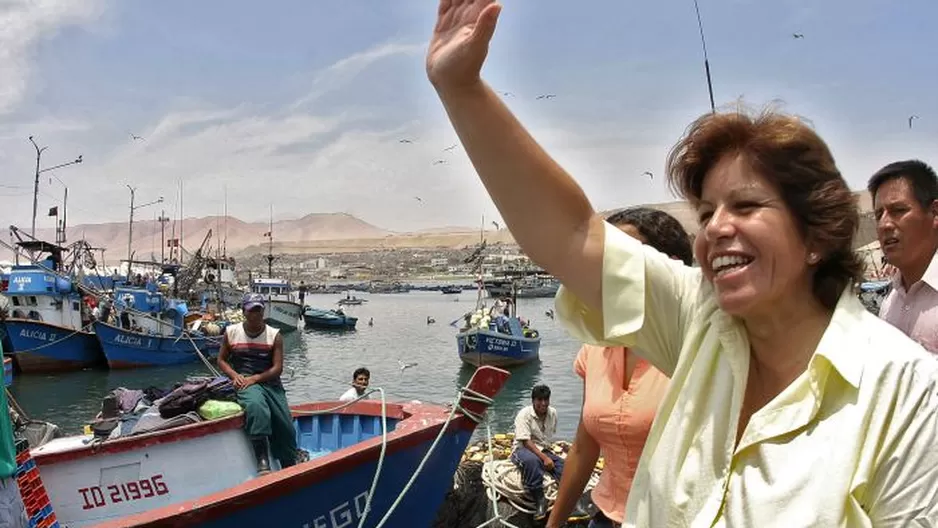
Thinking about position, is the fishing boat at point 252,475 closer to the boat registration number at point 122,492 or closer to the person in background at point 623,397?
the boat registration number at point 122,492

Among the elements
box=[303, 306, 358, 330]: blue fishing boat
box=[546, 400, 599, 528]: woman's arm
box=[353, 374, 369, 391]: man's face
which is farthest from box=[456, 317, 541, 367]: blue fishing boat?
box=[303, 306, 358, 330]: blue fishing boat

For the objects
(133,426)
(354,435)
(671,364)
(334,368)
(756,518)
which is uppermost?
(671,364)

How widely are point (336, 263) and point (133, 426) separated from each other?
16656cm

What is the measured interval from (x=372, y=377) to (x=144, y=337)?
30.1 ft

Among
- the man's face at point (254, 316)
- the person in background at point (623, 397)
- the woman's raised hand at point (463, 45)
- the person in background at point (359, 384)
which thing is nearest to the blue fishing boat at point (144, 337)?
the person in background at point (359, 384)

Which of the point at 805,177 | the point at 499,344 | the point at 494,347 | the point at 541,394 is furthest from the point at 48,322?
the point at 805,177

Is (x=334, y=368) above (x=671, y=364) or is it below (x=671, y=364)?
below

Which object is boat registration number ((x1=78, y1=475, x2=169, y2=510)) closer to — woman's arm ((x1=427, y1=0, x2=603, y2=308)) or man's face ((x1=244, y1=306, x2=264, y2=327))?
man's face ((x1=244, y1=306, x2=264, y2=327))

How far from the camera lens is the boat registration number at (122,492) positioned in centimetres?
616

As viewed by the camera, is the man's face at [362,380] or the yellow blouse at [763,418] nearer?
the yellow blouse at [763,418]

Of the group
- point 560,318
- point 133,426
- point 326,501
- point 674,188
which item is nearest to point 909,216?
point 674,188

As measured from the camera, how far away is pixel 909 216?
295 centimetres

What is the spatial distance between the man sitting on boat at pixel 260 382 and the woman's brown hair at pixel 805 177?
5.88 m

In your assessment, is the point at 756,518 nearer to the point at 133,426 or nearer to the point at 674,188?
the point at 674,188
